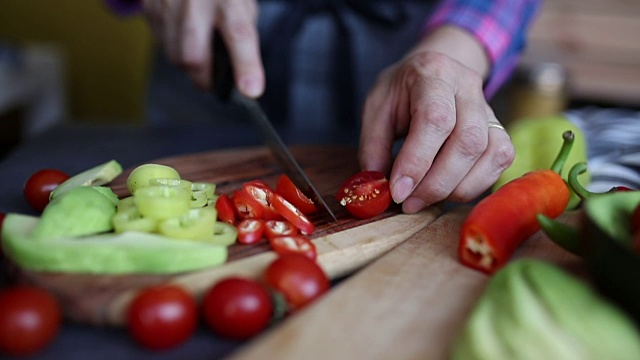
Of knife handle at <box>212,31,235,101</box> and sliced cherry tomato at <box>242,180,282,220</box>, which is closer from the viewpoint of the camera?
sliced cherry tomato at <box>242,180,282,220</box>

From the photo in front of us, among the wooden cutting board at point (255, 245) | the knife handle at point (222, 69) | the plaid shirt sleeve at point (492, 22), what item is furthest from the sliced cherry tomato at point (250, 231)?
the plaid shirt sleeve at point (492, 22)

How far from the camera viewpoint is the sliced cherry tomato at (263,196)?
101 cm

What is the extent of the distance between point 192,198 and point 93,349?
334 millimetres

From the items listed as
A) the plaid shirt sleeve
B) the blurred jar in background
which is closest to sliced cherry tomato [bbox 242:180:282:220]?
the plaid shirt sleeve

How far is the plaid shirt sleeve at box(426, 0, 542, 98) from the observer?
4.65 feet

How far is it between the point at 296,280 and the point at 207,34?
2.34ft

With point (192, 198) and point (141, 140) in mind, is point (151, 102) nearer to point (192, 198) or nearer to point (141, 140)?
point (141, 140)

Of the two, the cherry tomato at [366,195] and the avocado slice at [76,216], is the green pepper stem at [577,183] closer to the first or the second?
the cherry tomato at [366,195]

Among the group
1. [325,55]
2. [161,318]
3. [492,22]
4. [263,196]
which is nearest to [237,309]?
[161,318]

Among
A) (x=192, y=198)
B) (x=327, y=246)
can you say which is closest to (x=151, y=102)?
(x=192, y=198)

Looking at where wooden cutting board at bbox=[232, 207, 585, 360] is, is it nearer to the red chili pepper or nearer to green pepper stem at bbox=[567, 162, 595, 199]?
the red chili pepper

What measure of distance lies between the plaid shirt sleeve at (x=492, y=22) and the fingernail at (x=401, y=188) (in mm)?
500

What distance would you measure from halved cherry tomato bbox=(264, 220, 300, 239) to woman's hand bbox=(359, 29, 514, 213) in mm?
182

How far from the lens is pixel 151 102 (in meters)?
1.85
